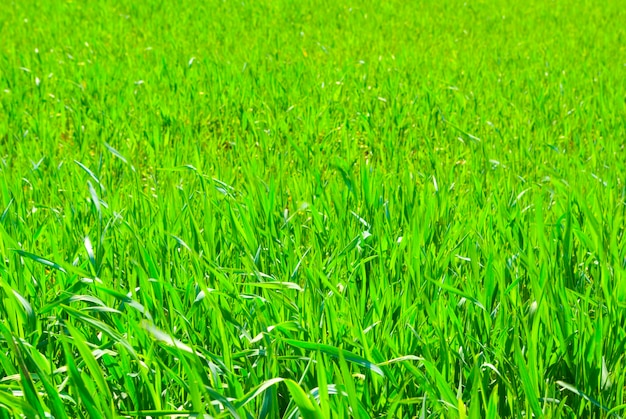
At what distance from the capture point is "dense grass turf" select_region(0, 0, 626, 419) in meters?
1.17

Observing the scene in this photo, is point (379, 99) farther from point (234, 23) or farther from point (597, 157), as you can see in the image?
point (234, 23)

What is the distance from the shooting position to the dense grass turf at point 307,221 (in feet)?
3.84

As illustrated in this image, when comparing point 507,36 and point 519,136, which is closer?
point 519,136

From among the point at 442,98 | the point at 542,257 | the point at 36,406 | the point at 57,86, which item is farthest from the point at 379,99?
the point at 36,406

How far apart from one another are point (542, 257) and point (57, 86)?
125 inches

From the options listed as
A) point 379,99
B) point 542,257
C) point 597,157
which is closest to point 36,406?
point 542,257

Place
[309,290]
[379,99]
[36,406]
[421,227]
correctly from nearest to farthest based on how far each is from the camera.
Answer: [36,406]
[309,290]
[421,227]
[379,99]

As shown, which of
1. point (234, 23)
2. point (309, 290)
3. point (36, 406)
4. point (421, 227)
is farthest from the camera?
point (234, 23)

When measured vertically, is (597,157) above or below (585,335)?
below

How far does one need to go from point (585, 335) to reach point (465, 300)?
25cm

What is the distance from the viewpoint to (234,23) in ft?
20.6

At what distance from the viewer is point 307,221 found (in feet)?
6.79

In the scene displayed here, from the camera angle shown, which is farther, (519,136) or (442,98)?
(442,98)

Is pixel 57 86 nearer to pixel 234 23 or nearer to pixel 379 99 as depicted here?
pixel 379 99
